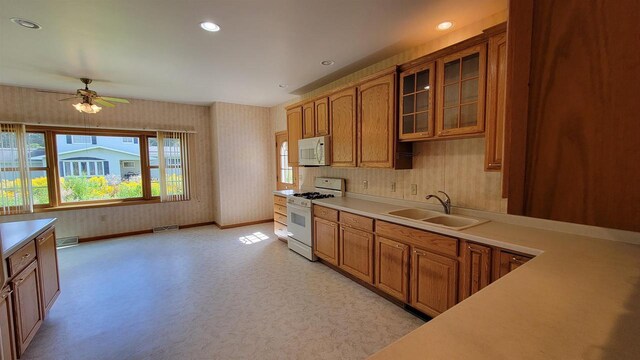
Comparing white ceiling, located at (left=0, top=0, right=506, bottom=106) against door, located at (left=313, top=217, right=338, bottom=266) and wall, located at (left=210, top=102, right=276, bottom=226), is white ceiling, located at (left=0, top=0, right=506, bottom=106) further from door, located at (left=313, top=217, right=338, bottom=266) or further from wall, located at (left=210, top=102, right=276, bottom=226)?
door, located at (left=313, top=217, right=338, bottom=266)

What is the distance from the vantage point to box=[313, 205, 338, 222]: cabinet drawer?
3.29 meters

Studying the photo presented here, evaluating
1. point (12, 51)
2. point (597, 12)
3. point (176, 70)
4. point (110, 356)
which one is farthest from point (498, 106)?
point (12, 51)

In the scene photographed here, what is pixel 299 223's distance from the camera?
3.96 meters

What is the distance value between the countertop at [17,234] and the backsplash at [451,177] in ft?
10.9

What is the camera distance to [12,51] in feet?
9.35

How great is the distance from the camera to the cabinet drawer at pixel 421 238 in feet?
6.77

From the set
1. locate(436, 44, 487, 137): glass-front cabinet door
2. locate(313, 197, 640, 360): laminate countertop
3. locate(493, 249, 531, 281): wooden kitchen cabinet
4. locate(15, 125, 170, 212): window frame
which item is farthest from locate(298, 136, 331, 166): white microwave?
locate(15, 125, 170, 212): window frame

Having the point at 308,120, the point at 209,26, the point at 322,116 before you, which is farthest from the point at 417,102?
the point at 209,26

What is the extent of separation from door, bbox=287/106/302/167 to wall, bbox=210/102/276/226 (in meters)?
1.46

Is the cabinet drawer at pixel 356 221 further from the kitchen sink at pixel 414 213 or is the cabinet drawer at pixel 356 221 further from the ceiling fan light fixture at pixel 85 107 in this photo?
the ceiling fan light fixture at pixel 85 107

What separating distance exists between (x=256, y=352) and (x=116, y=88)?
15.3 feet

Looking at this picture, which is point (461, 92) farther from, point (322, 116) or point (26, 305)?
point (26, 305)

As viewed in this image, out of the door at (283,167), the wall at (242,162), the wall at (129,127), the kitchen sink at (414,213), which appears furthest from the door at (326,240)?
the wall at (129,127)

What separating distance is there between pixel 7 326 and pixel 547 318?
305 cm
